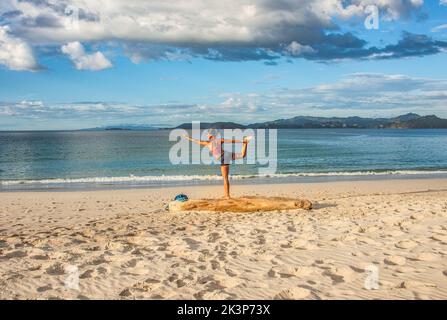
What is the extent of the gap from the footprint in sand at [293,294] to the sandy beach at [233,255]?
13 millimetres

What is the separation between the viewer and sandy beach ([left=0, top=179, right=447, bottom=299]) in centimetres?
522

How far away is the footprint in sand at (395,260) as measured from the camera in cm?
608

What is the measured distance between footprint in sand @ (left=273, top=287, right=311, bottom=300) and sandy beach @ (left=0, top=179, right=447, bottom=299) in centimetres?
1

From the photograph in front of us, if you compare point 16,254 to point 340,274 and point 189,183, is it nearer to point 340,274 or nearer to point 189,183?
point 340,274

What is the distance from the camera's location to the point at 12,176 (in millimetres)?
32250

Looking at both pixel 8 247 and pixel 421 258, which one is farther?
pixel 8 247

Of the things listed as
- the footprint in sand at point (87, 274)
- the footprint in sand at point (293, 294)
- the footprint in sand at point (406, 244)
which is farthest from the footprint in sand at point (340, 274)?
the footprint in sand at point (87, 274)

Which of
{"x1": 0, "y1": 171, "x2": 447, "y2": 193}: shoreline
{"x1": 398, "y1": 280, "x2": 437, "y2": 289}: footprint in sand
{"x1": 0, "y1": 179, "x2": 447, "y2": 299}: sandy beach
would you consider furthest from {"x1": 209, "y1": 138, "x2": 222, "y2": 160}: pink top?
{"x1": 0, "y1": 171, "x2": 447, "y2": 193}: shoreline

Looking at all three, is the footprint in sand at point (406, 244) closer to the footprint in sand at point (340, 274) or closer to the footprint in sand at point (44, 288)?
the footprint in sand at point (340, 274)

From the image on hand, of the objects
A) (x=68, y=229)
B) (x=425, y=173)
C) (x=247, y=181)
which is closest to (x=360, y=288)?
(x=68, y=229)

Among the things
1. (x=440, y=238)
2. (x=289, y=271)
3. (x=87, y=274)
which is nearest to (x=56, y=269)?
(x=87, y=274)

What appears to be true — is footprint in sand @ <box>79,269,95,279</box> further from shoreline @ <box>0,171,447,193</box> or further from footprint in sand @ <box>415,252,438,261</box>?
shoreline @ <box>0,171,447,193</box>
